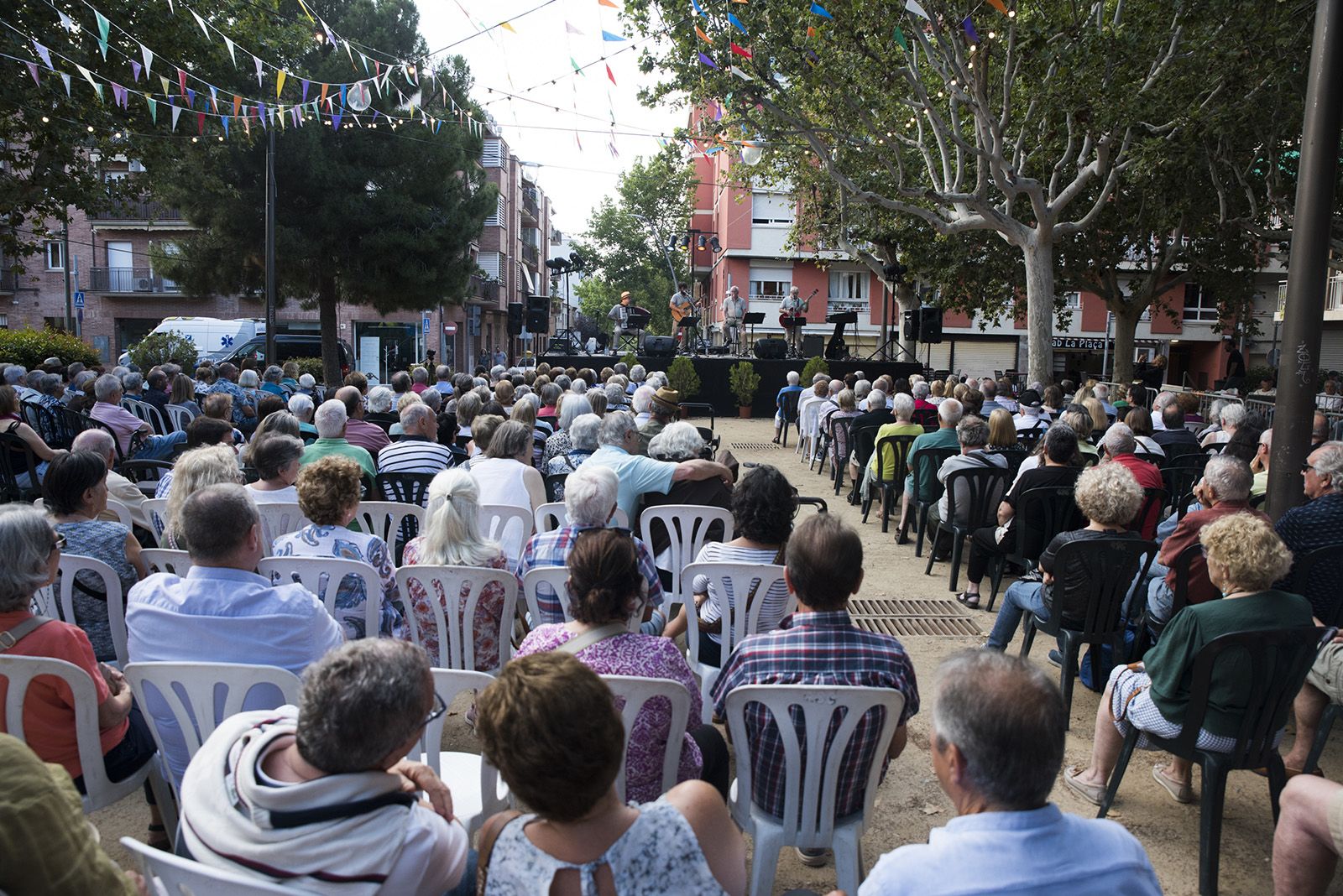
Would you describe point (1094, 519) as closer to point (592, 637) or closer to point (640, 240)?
point (592, 637)

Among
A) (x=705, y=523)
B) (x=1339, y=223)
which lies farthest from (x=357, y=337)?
(x=705, y=523)

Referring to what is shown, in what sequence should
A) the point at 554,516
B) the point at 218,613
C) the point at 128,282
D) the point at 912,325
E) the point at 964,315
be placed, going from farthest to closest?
the point at 964,315 < the point at 128,282 < the point at 912,325 < the point at 554,516 < the point at 218,613

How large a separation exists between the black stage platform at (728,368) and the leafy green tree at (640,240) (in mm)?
27174

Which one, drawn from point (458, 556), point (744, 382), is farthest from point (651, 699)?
point (744, 382)

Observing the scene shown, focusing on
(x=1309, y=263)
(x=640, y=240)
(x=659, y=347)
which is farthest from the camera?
(x=640, y=240)

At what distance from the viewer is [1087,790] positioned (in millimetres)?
3299

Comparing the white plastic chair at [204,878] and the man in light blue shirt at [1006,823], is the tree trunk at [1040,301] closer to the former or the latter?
the man in light blue shirt at [1006,823]

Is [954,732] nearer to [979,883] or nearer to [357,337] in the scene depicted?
[979,883]

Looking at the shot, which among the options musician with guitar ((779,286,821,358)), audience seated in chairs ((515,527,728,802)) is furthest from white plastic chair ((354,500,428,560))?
musician with guitar ((779,286,821,358))

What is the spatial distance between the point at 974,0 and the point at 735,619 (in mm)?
9391

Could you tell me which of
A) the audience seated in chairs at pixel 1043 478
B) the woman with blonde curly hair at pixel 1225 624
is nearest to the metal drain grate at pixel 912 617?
the audience seated in chairs at pixel 1043 478

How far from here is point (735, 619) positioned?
3.36 m

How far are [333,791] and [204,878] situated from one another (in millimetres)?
226

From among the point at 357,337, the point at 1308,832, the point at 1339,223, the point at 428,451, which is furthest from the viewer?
the point at 357,337
